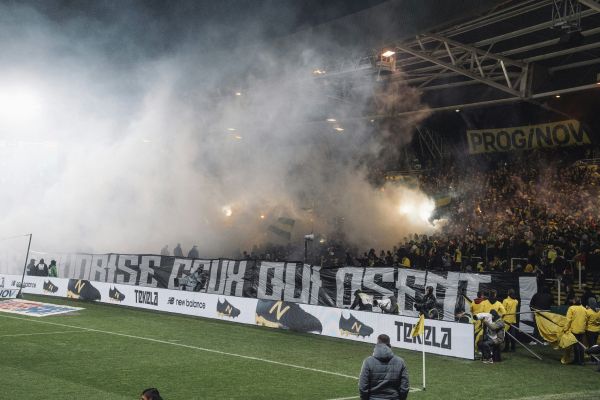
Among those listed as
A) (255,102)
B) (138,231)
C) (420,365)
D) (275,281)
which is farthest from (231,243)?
(420,365)

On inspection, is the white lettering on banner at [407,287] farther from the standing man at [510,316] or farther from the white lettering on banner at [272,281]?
the white lettering on banner at [272,281]

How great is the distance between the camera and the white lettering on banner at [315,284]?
17.6m

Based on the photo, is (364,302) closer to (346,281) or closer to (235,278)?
(346,281)

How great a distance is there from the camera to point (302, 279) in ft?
59.3

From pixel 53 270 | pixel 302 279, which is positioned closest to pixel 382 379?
pixel 302 279

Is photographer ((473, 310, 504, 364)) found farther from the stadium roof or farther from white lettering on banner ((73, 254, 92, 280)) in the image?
white lettering on banner ((73, 254, 92, 280))

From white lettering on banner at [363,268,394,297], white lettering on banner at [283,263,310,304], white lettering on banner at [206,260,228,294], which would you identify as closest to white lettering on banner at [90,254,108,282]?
white lettering on banner at [206,260,228,294]

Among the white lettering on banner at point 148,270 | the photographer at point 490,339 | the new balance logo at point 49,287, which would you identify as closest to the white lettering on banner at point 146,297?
the white lettering on banner at point 148,270

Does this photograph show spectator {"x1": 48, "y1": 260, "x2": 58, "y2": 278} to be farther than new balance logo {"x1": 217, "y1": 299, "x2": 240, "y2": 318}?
Yes

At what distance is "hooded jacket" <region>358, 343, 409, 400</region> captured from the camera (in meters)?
5.46

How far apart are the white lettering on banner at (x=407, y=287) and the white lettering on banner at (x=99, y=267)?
12.4 metres

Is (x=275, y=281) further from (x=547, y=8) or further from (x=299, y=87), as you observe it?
(x=547, y=8)

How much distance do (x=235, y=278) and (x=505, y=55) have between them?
37.4 feet

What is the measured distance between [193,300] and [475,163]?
1711cm
